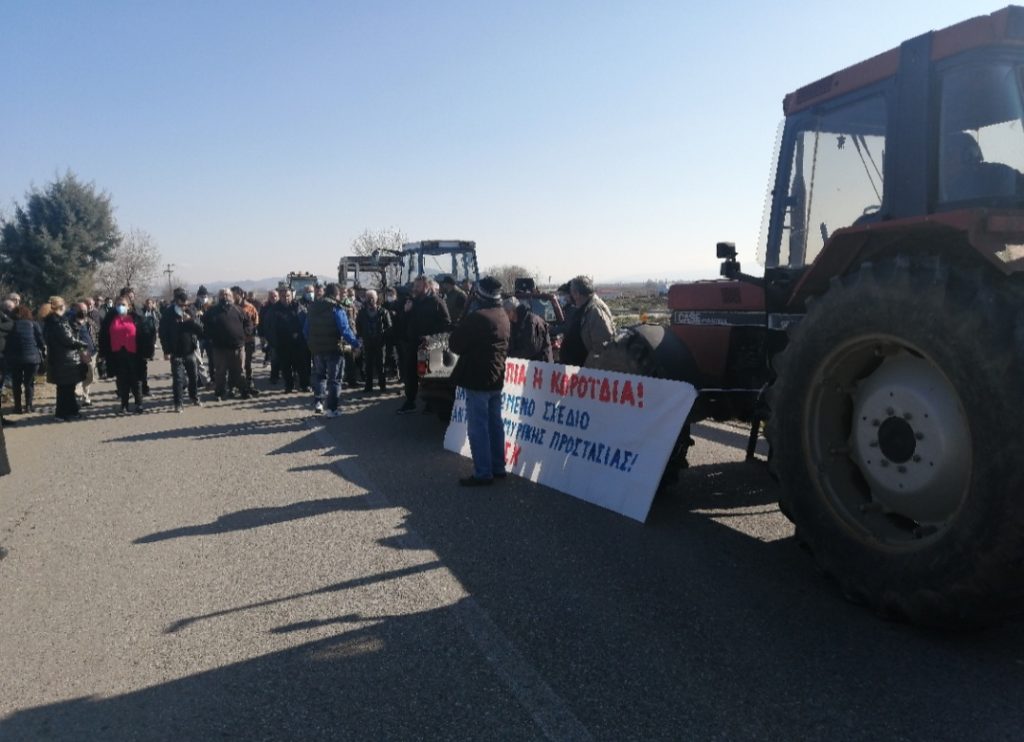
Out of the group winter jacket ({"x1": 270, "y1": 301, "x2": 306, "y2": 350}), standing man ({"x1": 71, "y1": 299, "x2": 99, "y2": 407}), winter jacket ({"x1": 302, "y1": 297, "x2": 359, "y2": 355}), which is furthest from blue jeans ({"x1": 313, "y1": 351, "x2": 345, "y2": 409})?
standing man ({"x1": 71, "y1": 299, "x2": 99, "y2": 407})

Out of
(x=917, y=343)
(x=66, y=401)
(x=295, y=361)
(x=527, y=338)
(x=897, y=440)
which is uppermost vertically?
(x=917, y=343)

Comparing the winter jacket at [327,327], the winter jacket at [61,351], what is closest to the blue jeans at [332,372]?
the winter jacket at [327,327]

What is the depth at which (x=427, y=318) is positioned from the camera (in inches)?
406

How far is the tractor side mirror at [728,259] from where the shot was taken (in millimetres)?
5180

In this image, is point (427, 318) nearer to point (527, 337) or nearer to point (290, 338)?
point (527, 337)

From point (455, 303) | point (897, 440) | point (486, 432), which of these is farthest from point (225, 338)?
point (897, 440)

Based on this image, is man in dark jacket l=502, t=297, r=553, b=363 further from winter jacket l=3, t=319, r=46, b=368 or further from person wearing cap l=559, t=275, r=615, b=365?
winter jacket l=3, t=319, r=46, b=368

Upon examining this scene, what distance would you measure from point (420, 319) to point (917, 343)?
7.65m

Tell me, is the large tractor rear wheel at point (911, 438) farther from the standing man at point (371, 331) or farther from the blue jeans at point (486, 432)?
the standing man at point (371, 331)

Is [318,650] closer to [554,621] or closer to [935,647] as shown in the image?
[554,621]

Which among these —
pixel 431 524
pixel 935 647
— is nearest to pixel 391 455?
pixel 431 524

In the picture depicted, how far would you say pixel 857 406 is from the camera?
12.8 ft

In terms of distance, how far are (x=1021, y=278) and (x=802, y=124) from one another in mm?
2040

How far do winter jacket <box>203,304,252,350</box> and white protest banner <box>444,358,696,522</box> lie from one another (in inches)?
282
